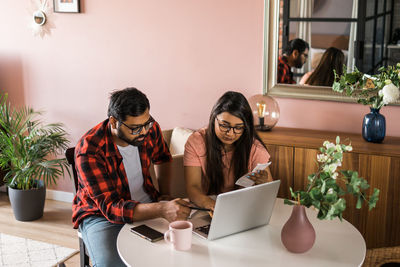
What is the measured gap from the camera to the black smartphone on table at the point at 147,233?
180 centimetres

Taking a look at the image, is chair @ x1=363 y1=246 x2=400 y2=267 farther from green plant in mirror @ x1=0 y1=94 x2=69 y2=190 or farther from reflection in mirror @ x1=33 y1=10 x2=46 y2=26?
reflection in mirror @ x1=33 y1=10 x2=46 y2=26

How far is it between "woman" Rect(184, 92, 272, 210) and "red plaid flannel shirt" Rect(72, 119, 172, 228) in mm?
252

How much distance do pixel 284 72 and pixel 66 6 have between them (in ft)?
5.81

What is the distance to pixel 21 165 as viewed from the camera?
3.58 meters

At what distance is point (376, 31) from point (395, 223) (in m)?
1.09

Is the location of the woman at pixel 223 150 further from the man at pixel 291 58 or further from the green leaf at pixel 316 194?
the man at pixel 291 58

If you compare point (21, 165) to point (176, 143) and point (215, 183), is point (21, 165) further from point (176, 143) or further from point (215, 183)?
point (215, 183)

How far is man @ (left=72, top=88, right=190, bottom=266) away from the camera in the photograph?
1993 millimetres

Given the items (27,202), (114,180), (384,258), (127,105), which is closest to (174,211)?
(114,180)

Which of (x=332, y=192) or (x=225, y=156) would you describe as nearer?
(x=332, y=192)

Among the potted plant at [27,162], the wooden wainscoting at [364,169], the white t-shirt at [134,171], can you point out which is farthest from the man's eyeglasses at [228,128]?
the potted plant at [27,162]

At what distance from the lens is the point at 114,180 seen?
223 centimetres

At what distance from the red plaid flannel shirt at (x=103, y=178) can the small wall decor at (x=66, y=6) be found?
171 cm

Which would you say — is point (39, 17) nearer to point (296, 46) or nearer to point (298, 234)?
point (296, 46)
